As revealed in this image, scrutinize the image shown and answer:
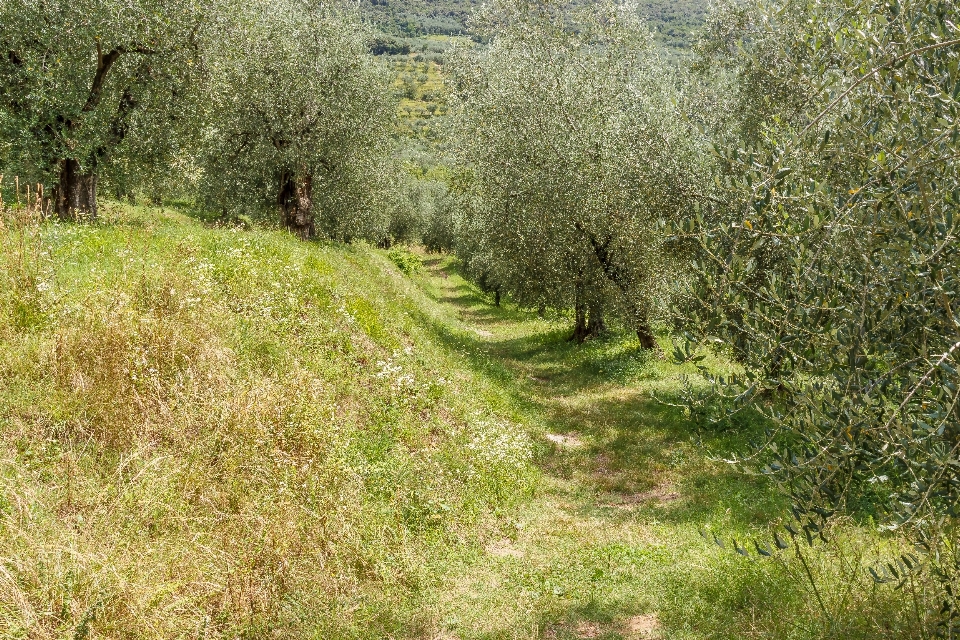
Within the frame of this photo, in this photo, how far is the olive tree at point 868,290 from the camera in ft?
15.2

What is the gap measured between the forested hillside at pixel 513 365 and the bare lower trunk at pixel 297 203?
18 cm

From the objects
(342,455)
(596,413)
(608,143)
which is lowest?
(596,413)

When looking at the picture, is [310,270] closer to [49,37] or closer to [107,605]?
[49,37]

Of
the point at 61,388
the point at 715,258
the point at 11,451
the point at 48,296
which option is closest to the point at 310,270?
the point at 48,296

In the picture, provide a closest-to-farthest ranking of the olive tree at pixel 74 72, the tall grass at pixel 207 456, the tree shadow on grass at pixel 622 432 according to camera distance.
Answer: the tall grass at pixel 207 456 < the tree shadow on grass at pixel 622 432 < the olive tree at pixel 74 72

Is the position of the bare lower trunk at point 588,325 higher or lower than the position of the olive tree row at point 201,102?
lower

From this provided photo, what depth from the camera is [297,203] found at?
82.5 ft

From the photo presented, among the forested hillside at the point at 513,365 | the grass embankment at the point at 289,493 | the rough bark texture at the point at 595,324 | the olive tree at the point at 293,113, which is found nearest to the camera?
the forested hillside at the point at 513,365

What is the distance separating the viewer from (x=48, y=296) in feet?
31.9

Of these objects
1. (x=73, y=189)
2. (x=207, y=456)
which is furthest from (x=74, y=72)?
(x=207, y=456)

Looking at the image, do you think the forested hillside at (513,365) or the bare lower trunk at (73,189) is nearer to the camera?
the forested hillside at (513,365)

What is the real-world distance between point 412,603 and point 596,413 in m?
11.8

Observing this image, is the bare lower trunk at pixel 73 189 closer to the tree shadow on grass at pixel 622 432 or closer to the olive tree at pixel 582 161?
the tree shadow on grass at pixel 622 432

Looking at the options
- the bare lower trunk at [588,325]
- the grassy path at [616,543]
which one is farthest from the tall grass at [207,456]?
the bare lower trunk at [588,325]
